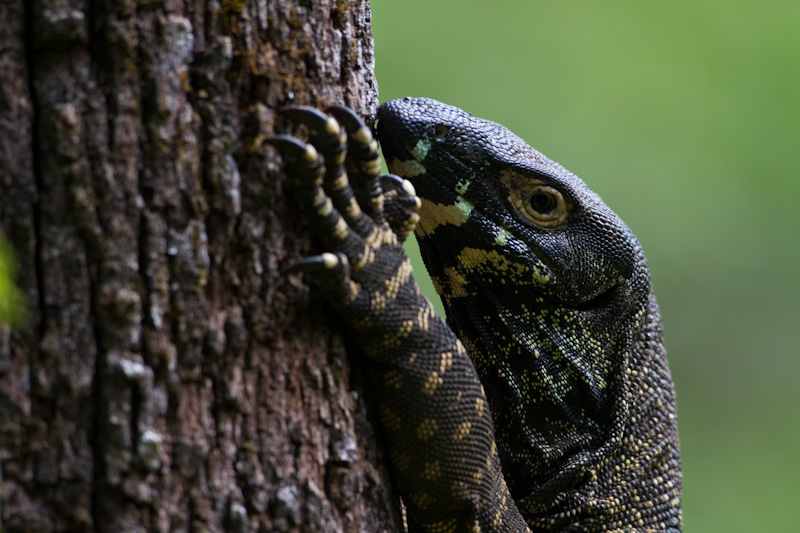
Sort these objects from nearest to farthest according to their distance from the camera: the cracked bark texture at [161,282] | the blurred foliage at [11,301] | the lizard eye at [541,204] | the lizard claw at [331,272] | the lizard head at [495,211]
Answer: the blurred foliage at [11,301], the cracked bark texture at [161,282], the lizard claw at [331,272], the lizard head at [495,211], the lizard eye at [541,204]

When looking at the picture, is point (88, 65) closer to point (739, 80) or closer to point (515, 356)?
point (515, 356)

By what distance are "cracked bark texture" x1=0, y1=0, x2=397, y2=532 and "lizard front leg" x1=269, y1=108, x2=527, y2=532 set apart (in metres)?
0.11

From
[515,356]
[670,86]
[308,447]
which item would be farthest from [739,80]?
[308,447]

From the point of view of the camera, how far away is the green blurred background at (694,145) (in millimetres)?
11883

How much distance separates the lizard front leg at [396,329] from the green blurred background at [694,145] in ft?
28.5

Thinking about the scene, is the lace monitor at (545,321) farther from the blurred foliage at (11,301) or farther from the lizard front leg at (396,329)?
the blurred foliage at (11,301)

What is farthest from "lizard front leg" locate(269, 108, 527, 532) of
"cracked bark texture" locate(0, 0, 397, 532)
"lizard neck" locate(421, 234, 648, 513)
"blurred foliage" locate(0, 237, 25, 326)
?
"blurred foliage" locate(0, 237, 25, 326)

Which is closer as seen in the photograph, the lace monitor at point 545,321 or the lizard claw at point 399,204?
the lizard claw at point 399,204

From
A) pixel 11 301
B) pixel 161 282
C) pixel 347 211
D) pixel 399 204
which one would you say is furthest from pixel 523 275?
pixel 11 301

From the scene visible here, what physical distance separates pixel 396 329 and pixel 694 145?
11.1m

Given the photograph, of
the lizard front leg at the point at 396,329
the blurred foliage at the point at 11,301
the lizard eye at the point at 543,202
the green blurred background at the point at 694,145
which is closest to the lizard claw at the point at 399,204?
the lizard front leg at the point at 396,329

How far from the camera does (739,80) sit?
12.7 m

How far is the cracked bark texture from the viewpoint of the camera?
6.84 feet

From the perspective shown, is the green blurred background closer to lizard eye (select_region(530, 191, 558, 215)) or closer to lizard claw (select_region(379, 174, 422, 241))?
lizard eye (select_region(530, 191, 558, 215))
